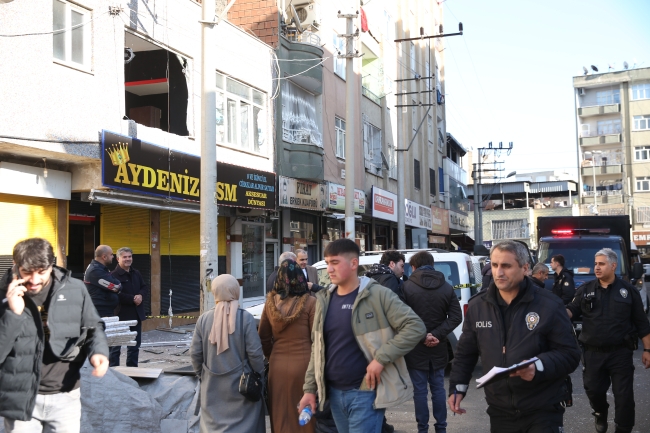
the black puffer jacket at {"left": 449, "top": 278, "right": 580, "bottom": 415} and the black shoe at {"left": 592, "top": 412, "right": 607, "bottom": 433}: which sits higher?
the black puffer jacket at {"left": 449, "top": 278, "right": 580, "bottom": 415}

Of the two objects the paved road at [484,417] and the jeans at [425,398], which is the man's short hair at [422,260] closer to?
the jeans at [425,398]

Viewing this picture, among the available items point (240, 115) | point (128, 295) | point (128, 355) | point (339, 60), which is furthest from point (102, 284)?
point (339, 60)

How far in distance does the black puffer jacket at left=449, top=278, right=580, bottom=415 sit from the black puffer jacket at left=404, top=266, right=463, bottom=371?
2746 millimetres

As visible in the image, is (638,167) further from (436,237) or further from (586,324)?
(586,324)

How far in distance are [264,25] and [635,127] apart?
56.7m

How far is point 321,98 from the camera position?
23.3 m

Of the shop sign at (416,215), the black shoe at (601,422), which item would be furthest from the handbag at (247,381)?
the shop sign at (416,215)

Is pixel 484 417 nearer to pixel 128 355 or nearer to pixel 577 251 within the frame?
pixel 128 355

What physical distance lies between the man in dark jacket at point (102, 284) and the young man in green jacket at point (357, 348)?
483 cm

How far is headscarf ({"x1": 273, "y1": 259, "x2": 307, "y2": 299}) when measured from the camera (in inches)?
217

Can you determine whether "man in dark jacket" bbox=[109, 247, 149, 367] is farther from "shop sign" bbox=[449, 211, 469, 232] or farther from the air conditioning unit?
"shop sign" bbox=[449, 211, 469, 232]

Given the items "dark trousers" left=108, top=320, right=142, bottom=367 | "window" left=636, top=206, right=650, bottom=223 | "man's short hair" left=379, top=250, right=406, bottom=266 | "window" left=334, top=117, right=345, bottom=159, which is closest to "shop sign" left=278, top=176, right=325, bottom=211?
"window" left=334, top=117, right=345, bottom=159

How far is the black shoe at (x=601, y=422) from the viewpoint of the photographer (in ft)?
22.6

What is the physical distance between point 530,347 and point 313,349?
1491 millimetres
